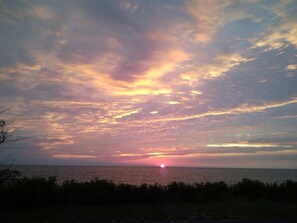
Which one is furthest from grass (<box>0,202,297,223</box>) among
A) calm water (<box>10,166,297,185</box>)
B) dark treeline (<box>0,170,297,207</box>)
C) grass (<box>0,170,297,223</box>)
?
calm water (<box>10,166,297,185</box>)

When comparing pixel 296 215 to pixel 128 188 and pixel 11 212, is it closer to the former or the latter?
pixel 128 188

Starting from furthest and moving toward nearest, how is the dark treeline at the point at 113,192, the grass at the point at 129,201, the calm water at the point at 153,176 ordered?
1. the calm water at the point at 153,176
2. the dark treeline at the point at 113,192
3. the grass at the point at 129,201

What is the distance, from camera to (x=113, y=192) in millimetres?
17281

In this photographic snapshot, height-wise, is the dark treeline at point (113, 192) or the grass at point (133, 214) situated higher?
the dark treeline at point (113, 192)

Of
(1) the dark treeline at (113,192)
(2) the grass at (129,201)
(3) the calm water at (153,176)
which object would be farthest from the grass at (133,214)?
(3) the calm water at (153,176)

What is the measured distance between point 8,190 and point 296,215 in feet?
46.6

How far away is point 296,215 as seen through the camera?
44.3ft

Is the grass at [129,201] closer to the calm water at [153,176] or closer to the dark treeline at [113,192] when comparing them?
the dark treeline at [113,192]

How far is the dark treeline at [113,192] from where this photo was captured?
1560 cm

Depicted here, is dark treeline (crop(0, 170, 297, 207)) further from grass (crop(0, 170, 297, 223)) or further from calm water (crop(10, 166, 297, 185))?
calm water (crop(10, 166, 297, 185))

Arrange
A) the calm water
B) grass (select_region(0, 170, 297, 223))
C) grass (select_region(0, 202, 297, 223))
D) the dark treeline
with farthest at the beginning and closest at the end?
the calm water, the dark treeline, grass (select_region(0, 170, 297, 223)), grass (select_region(0, 202, 297, 223))

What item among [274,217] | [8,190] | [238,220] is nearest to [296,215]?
[274,217]

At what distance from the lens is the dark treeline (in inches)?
614

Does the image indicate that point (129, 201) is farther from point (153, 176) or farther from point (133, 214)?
point (153, 176)
